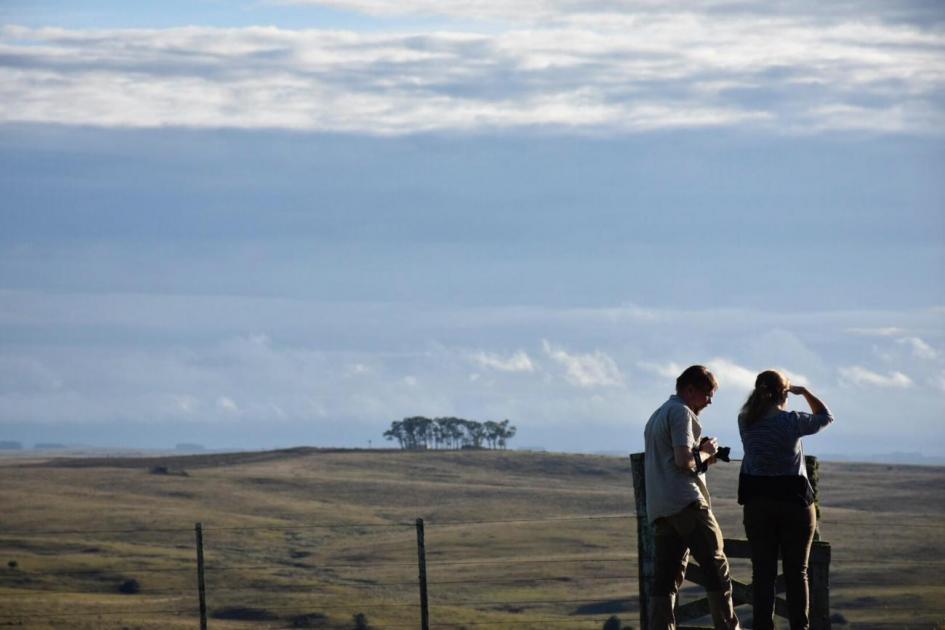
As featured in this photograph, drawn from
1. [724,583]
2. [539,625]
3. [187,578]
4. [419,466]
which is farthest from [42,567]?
[419,466]

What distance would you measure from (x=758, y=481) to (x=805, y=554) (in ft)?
2.53

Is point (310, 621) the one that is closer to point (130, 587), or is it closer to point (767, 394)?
point (130, 587)

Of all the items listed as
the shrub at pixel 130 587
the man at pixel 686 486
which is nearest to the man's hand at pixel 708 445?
the man at pixel 686 486

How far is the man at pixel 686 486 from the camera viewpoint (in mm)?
12406

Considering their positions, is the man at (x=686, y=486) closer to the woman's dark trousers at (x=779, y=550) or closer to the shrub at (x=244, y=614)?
the woman's dark trousers at (x=779, y=550)

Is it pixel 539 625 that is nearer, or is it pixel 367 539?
pixel 539 625

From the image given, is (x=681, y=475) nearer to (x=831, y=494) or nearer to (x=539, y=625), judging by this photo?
(x=539, y=625)

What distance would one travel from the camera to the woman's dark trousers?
12.9 meters

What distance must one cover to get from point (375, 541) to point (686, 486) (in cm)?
8879

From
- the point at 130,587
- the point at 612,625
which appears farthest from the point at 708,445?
the point at 130,587

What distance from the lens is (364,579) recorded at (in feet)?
260

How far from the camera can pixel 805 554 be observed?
13023mm

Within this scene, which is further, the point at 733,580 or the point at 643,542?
the point at 643,542

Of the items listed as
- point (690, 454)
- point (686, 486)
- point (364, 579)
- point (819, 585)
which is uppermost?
point (690, 454)
